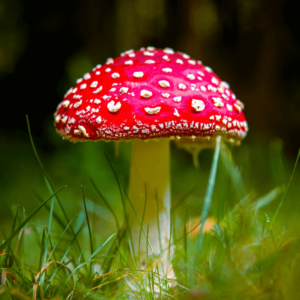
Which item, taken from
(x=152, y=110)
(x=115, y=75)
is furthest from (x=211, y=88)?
(x=115, y=75)

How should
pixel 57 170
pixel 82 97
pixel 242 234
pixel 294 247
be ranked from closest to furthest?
pixel 294 247
pixel 242 234
pixel 82 97
pixel 57 170

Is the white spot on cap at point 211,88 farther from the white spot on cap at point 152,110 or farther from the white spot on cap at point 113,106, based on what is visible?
the white spot on cap at point 113,106

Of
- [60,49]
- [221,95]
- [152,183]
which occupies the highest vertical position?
[60,49]

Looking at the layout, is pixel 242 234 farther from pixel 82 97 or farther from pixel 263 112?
pixel 263 112

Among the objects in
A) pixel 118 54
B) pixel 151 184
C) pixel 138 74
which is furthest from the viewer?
pixel 118 54

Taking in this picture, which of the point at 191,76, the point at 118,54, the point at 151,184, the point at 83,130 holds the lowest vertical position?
the point at 151,184

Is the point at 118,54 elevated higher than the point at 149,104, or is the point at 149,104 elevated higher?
the point at 118,54

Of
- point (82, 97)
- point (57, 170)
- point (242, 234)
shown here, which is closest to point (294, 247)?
point (242, 234)

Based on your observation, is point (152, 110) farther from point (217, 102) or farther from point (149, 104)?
point (217, 102)
